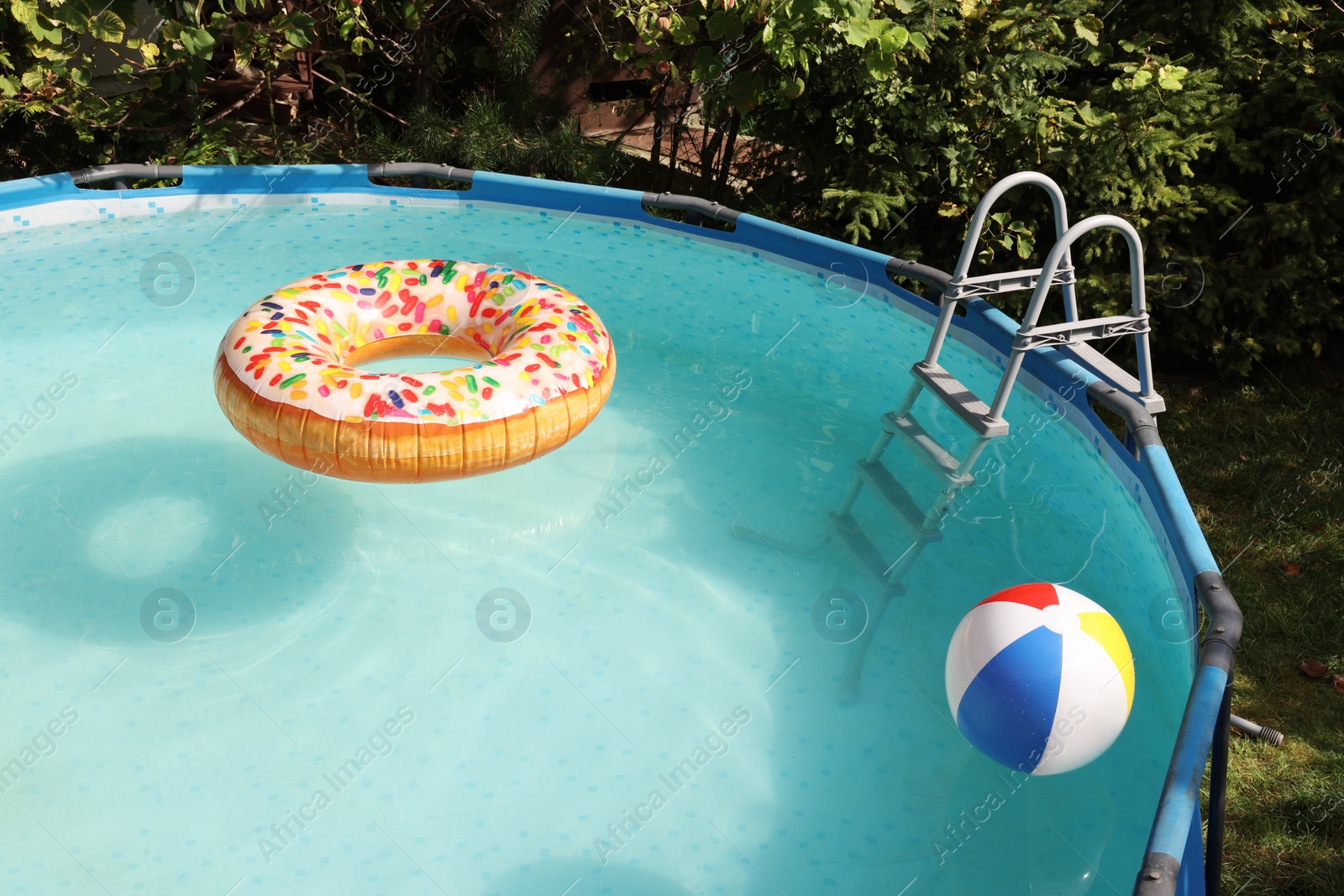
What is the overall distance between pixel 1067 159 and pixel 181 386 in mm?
4835

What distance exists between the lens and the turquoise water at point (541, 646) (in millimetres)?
2982

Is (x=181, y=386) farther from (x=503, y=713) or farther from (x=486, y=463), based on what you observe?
(x=503, y=713)

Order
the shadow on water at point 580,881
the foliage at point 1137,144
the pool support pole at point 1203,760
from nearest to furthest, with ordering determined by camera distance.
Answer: the pool support pole at point 1203,760 → the shadow on water at point 580,881 → the foliage at point 1137,144

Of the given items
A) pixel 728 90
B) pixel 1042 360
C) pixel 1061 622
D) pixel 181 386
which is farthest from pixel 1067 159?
pixel 181 386

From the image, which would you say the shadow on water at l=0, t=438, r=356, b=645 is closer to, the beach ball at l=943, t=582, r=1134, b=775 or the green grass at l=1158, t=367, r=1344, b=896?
the beach ball at l=943, t=582, r=1134, b=775

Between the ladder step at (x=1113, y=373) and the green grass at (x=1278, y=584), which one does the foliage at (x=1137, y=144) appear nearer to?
the green grass at (x=1278, y=584)

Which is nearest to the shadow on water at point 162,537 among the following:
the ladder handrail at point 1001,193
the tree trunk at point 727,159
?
the ladder handrail at point 1001,193

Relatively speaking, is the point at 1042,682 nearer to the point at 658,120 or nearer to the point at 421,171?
the point at 421,171

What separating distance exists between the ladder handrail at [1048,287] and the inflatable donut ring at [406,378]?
1.50 metres

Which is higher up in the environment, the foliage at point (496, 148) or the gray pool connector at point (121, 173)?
the foliage at point (496, 148)

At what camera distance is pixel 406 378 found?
136 inches

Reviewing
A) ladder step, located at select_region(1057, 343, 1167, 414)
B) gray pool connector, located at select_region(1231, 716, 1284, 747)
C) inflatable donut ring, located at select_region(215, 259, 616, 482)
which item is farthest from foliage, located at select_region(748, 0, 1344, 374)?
inflatable donut ring, located at select_region(215, 259, 616, 482)

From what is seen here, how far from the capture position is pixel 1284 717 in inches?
140

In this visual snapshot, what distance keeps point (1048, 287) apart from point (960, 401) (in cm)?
54
